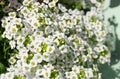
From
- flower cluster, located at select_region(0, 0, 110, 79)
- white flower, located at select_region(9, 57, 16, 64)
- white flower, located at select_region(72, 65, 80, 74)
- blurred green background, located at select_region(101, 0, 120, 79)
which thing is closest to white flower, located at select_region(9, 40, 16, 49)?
flower cluster, located at select_region(0, 0, 110, 79)

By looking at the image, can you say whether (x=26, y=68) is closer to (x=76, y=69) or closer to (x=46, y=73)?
(x=46, y=73)

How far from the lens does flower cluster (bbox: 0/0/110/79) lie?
226 cm

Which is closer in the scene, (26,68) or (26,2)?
(26,68)

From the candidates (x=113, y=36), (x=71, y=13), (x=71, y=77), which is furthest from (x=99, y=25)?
(x=71, y=77)

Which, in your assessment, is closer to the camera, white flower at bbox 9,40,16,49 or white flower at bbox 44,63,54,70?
white flower at bbox 44,63,54,70

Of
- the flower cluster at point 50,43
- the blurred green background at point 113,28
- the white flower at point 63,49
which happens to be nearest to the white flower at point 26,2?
the flower cluster at point 50,43

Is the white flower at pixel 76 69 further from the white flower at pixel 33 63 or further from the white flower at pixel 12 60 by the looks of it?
the white flower at pixel 12 60

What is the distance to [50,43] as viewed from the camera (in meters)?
2.30

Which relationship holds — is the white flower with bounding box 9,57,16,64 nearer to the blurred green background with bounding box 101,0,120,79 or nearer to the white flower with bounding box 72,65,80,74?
the white flower with bounding box 72,65,80,74

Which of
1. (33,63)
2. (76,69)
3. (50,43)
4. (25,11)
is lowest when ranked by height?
(76,69)

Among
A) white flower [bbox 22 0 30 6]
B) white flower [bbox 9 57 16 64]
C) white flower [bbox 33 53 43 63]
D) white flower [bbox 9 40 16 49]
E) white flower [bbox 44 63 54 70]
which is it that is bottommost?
white flower [bbox 44 63 54 70]

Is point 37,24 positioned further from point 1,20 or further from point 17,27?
point 1,20

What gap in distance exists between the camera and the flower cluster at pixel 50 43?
2260 mm

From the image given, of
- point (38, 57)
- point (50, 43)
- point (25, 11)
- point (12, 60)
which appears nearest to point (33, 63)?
point (38, 57)
